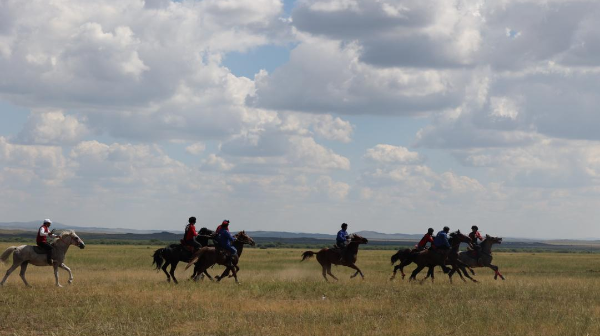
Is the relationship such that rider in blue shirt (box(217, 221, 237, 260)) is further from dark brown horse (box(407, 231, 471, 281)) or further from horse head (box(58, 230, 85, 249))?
dark brown horse (box(407, 231, 471, 281))

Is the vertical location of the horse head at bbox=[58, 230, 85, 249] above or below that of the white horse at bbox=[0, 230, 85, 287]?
above

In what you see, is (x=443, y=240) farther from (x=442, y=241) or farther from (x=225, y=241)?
(x=225, y=241)

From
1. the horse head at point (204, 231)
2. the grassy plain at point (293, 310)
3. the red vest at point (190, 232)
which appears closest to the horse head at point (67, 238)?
the grassy plain at point (293, 310)

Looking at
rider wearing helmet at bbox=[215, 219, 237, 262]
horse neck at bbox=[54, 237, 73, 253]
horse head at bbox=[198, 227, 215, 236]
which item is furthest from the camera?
horse head at bbox=[198, 227, 215, 236]

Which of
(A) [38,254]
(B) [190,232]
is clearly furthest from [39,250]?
(B) [190,232]

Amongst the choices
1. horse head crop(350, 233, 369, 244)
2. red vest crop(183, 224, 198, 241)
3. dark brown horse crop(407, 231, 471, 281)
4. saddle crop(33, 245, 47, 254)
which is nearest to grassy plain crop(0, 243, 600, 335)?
saddle crop(33, 245, 47, 254)

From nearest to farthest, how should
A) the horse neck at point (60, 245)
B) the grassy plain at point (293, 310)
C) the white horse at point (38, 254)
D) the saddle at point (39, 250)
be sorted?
1. the grassy plain at point (293, 310)
2. the white horse at point (38, 254)
3. the saddle at point (39, 250)
4. the horse neck at point (60, 245)

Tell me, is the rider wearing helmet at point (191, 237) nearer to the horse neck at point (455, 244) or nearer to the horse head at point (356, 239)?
the horse head at point (356, 239)

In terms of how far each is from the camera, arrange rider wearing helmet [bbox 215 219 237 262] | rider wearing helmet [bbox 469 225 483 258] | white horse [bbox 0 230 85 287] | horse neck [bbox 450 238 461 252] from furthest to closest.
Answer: rider wearing helmet [bbox 469 225 483 258]
horse neck [bbox 450 238 461 252]
rider wearing helmet [bbox 215 219 237 262]
white horse [bbox 0 230 85 287]

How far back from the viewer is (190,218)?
79.1ft

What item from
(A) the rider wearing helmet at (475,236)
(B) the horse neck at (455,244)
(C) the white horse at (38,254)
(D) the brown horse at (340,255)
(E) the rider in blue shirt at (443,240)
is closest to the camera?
(C) the white horse at (38,254)

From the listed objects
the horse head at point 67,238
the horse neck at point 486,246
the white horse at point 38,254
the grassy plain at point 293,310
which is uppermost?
the horse neck at point 486,246

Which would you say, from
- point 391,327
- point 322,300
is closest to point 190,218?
point 322,300

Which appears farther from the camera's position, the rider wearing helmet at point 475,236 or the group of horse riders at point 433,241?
the rider wearing helmet at point 475,236
